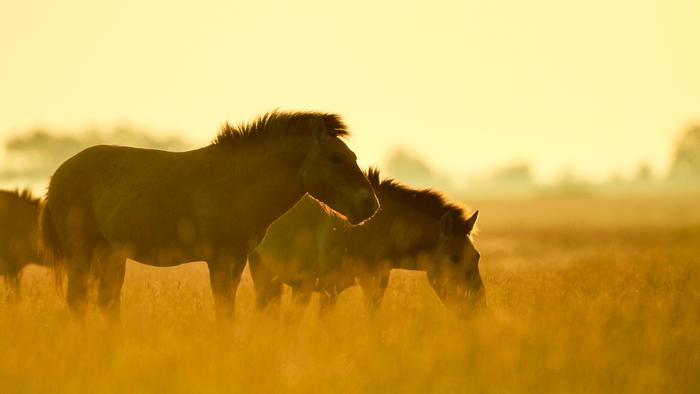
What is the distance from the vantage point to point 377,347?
23.2 feet

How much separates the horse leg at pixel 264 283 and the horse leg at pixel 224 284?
229cm

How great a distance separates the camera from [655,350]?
285 inches

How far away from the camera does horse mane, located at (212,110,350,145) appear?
795 cm

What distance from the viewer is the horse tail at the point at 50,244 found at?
9.28 meters

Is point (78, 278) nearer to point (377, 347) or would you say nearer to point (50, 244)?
point (50, 244)

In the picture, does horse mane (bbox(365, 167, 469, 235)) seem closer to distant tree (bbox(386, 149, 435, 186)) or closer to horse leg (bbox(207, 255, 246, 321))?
horse leg (bbox(207, 255, 246, 321))

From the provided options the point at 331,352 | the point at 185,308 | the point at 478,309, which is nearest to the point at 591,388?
the point at 331,352

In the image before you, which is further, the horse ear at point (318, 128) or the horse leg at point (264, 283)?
the horse leg at point (264, 283)

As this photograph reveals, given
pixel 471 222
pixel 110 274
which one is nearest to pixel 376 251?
pixel 471 222

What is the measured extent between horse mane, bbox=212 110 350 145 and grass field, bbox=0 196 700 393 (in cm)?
190

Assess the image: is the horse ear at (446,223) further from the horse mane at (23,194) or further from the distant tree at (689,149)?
the distant tree at (689,149)

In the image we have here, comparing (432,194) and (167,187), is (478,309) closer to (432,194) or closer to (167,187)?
(432,194)

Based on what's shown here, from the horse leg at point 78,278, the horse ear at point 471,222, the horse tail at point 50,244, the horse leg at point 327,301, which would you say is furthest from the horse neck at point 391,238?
the horse tail at point 50,244

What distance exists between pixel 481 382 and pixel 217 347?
229 centimetres
